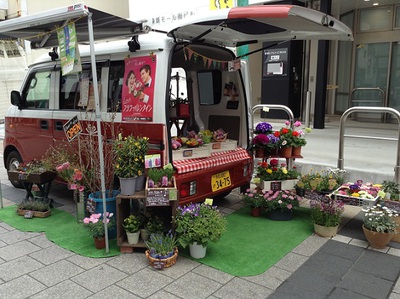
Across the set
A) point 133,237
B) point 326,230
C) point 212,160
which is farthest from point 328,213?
point 133,237

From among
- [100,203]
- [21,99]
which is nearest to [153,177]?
[100,203]

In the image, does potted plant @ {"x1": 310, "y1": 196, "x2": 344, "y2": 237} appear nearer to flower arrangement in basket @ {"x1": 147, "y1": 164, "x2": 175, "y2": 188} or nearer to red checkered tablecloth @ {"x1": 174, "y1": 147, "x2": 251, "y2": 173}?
red checkered tablecloth @ {"x1": 174, "y1": 147, "x2": 251, "y2": 173}

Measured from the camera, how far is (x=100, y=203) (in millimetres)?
3811

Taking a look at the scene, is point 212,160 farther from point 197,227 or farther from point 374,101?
point 374,101

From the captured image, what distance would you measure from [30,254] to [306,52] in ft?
34.4

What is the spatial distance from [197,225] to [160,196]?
44 cm

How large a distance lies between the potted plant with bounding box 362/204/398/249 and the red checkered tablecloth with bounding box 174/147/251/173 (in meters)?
1.61

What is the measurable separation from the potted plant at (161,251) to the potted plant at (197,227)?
0.10 meters

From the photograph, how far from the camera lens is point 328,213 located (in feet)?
12.9

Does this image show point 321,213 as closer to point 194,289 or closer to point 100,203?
point 194,289

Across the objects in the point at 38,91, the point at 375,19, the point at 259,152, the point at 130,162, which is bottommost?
the point at 259,152

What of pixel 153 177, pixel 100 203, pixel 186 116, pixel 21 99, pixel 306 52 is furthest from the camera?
pixel 306 52

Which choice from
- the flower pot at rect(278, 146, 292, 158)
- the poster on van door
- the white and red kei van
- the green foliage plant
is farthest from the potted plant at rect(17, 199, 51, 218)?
the flower pot at rect(278, 146, 292, 158)

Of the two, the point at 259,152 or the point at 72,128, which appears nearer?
the point at 72,128
